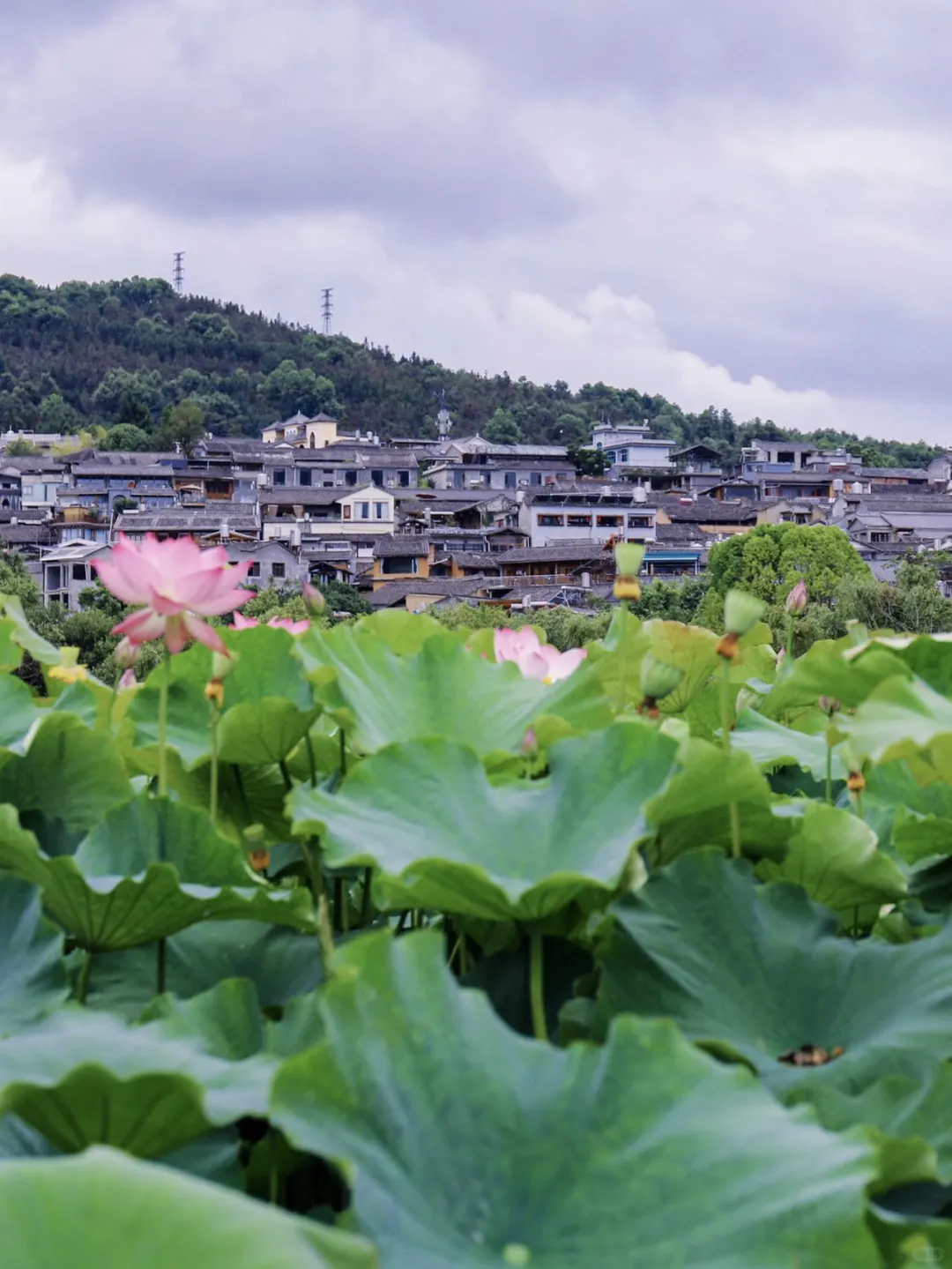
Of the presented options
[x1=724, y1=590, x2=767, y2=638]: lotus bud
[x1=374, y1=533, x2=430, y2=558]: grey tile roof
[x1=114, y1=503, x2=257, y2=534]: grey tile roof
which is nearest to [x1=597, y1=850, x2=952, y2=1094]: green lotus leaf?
[x1=724, y1=590, x2=767, y2=638]: lotus bud

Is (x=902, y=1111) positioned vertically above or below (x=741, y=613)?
below

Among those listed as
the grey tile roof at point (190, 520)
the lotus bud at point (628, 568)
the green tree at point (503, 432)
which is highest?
the green tree at point (503, 432)

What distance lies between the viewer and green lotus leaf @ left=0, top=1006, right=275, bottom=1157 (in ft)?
0.91

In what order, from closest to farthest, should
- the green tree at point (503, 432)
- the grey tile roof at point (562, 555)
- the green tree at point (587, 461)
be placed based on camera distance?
the grey tile roof at point (562, 555), the green tree at point (587, 461), the green tree at point (503, 432)

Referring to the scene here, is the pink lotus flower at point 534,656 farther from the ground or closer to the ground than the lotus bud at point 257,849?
farther from the ground

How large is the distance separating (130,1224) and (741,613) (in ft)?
1.07

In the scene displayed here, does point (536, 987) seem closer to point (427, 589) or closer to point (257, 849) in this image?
point (257, 849)

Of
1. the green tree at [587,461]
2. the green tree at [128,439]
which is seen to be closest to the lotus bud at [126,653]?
the green tree at [587,461]

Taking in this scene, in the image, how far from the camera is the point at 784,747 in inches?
24.7

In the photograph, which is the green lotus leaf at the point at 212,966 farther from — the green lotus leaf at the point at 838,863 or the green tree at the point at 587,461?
the green tree at the point at 587,461

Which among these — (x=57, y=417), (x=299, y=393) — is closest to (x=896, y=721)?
(x=57, y=417)

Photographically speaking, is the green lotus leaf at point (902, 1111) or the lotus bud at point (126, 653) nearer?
the green lotus leaf at point (902, 1111)

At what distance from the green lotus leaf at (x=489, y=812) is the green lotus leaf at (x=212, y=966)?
40 millimetres

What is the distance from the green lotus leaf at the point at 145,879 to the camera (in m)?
0.39
